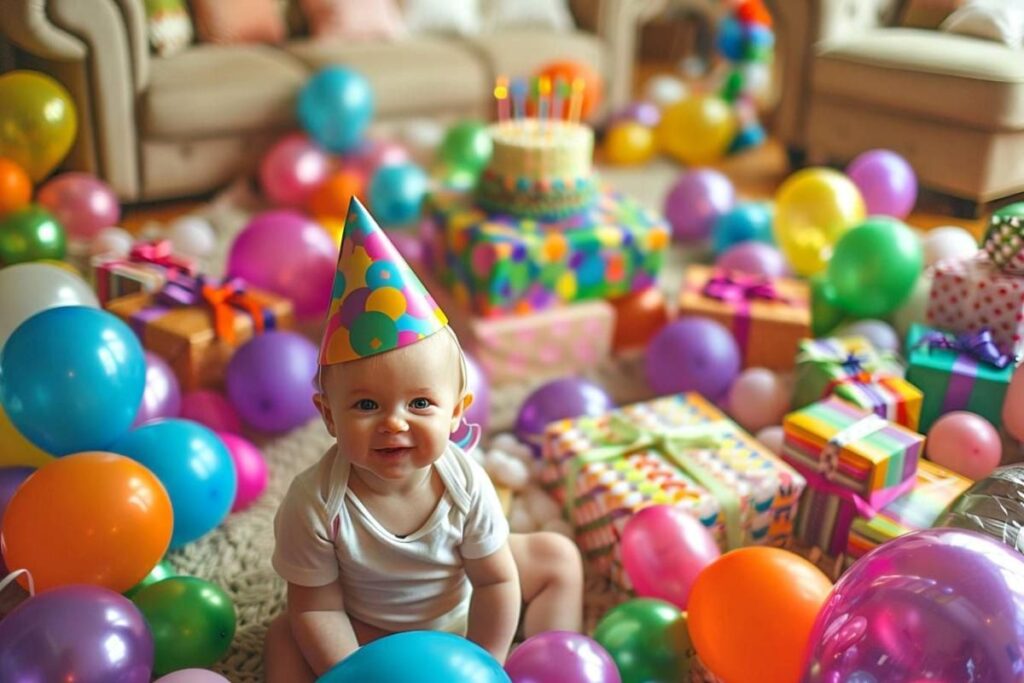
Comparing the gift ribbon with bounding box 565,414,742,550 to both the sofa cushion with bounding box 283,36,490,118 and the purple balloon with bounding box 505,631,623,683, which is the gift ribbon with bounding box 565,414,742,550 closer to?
the purple balloon with bounding box 505,631,623,683

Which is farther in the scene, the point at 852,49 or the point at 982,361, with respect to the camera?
the point at 852,49

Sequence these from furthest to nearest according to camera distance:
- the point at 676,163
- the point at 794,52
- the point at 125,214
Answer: the point at 676,163, the point at 794,52, the point at 125,214

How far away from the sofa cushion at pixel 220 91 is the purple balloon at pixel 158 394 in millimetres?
1223

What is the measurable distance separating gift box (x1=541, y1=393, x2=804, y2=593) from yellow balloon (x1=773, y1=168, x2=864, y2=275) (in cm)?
76

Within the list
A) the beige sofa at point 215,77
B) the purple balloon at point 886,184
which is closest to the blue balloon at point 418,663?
the beige sofa at point 215,77

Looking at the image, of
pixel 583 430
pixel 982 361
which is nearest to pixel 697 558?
pixel 583 430

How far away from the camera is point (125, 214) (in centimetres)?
277

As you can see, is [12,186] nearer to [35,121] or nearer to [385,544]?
[35,121]

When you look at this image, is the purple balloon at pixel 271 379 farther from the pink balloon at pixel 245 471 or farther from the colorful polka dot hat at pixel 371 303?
the colorful polka dot hat at pixel 371 303

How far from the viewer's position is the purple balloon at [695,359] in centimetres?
200

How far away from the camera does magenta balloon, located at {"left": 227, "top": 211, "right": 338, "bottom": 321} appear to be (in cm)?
216

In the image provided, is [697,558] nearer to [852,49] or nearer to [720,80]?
[852,49]

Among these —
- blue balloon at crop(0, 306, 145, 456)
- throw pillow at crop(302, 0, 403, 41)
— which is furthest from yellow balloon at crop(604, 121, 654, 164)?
blue balloon at crop(0, 306, 145, 456)

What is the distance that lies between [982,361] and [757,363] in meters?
0.51
